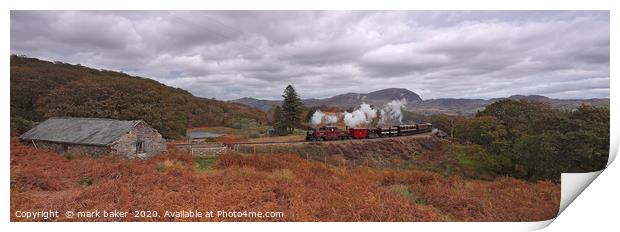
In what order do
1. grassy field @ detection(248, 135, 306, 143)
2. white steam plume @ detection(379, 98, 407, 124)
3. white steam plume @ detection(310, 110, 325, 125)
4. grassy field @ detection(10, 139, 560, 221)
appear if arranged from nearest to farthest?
grassy field @ detection(10, 139, 560, 221), white steam plume @ detection(379, 98, 407, 124), grassy field @ detection(248, 135, 306, 143), white steam plume @ detection(310, 110, 325, 125)

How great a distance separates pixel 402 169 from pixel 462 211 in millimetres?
1885

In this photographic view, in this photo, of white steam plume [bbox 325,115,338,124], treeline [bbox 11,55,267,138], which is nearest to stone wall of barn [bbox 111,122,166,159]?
treeline [bbox 11,55,267,138]

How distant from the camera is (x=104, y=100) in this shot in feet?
19.4

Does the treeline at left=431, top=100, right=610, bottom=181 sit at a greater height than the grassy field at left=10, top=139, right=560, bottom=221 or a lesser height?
greater

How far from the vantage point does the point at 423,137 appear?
312 inches

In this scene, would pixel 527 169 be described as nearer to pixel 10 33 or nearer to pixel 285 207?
pixel 285 207

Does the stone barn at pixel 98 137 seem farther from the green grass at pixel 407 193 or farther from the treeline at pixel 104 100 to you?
the green grass at pixel 407 193

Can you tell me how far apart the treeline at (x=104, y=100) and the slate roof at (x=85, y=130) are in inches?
5.1

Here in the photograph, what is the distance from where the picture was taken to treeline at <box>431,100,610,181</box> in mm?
4840

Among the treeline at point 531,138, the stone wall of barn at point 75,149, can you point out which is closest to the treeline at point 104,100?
the stone wall of barn at point 75,149

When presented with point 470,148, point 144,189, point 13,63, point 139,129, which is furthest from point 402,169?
point 13,63

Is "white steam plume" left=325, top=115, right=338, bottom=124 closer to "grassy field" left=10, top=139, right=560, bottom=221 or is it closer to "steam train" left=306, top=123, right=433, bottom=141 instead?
"steam train" left=306, top=123, right=433, bottom=141

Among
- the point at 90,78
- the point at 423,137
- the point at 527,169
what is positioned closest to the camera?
the point at 90,78

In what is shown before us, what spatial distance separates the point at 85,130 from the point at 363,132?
21.0 feet
